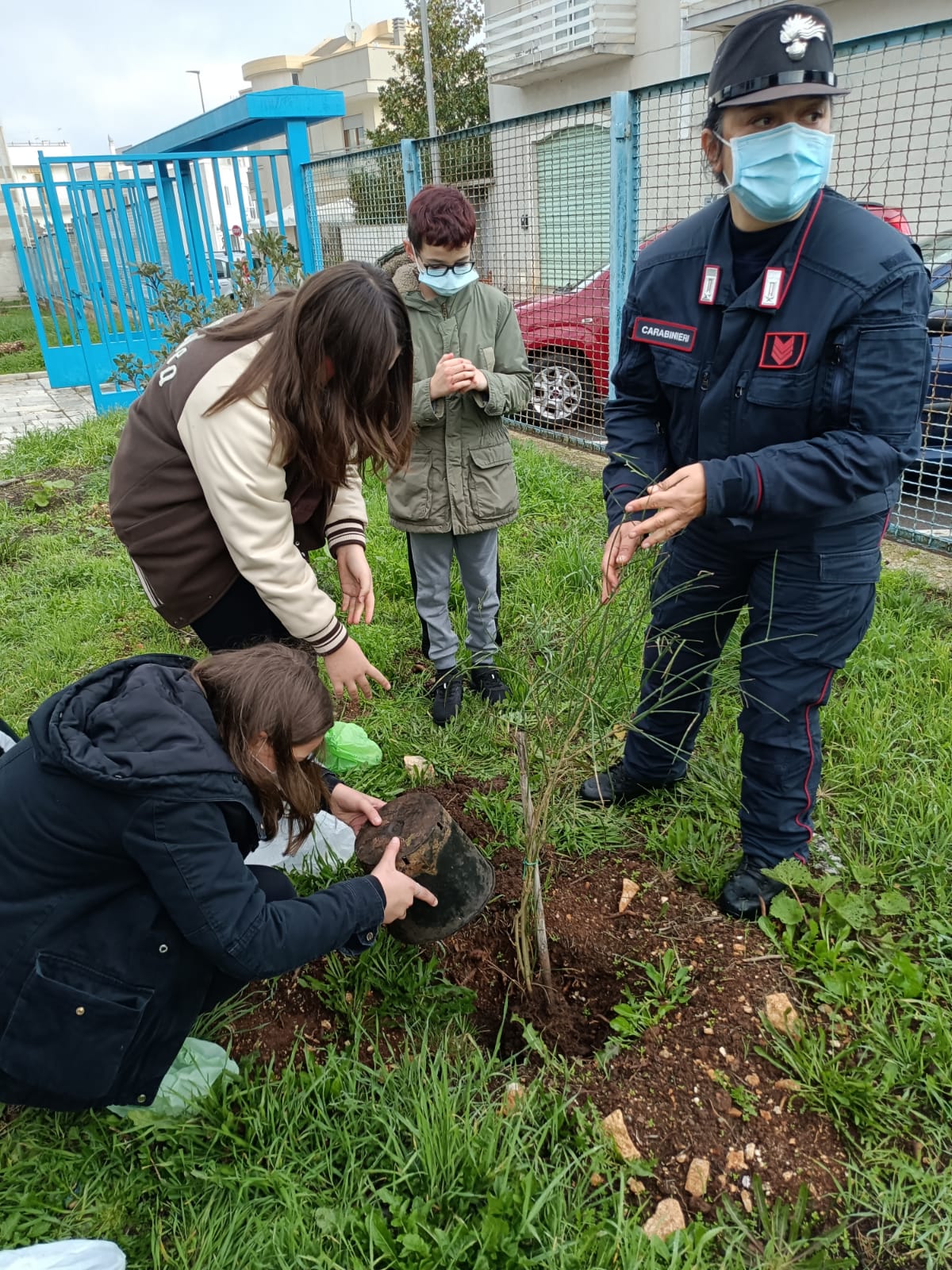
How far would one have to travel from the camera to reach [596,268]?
6.13m

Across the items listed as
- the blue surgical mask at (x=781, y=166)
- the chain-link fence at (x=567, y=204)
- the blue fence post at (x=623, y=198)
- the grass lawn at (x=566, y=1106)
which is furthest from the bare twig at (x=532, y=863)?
the chain-link fence at (x=567, y=204)

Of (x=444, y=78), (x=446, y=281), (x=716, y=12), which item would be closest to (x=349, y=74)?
(x=444, y=78)

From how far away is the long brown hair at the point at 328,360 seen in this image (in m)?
1.83

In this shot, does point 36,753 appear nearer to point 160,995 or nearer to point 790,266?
point 160,995

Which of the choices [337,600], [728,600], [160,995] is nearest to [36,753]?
[160,995]

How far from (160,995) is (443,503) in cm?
185

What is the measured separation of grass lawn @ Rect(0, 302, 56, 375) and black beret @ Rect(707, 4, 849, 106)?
1238cm

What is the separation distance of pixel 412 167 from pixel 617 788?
578 cm

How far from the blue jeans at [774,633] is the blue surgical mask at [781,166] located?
69 centimetres

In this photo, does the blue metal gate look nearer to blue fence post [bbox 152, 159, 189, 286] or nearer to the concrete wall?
blue fence post [bbox 152, 159, 189, 286]

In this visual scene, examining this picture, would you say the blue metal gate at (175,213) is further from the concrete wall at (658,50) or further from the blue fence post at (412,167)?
the concrete wall at (658,50)

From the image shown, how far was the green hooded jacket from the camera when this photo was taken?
2955 millimetres

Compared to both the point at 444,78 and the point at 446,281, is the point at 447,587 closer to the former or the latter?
the point at 446,281

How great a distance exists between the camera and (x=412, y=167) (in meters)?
6.64
